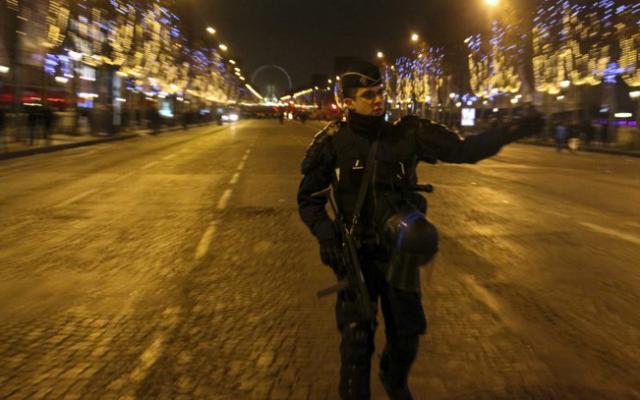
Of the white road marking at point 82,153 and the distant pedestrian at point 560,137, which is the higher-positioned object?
the distant pedestrian at point 560,137

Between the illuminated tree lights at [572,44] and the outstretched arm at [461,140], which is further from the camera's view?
the illuminated tree lights at [572,44]

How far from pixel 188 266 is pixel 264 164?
47.5ft

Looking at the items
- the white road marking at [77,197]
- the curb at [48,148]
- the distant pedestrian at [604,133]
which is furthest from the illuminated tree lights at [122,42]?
the distant pedestrian at [604,133]

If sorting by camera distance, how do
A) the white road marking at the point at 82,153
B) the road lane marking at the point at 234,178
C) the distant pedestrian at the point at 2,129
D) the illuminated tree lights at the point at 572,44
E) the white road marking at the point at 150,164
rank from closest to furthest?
1. the road lane marking at the point at 234,178
2. the white road marking at the point at 150,164
3. the distant pedestrian at the point at 2,129
4. the white road marking at the point at 82,153
5. the illuminated tree lights at the point at 572,44

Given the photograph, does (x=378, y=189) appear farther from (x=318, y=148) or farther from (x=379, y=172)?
(x=318, y=148)

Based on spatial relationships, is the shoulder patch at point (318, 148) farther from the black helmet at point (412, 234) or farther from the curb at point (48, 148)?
the curb at point (48, 148)

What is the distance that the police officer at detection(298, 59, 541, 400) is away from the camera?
3.60 metres

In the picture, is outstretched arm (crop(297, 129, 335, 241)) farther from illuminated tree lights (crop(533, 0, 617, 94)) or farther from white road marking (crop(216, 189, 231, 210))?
illuminated tree lights (crop(533, 0, 617, 94))

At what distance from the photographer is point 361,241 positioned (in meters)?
3.71

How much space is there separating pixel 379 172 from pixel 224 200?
34.1ft

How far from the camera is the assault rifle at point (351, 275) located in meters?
3.62

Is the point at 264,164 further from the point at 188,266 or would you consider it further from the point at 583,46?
the point at 583,46

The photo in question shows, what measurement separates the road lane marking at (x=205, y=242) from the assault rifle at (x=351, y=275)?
4.92 m

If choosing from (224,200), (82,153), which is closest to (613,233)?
(224,200)
